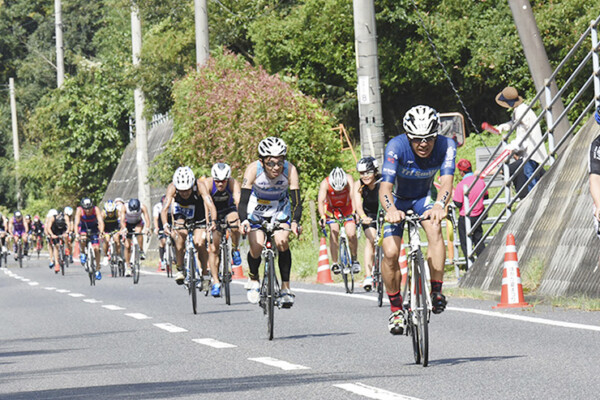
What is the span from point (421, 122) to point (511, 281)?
574 cm

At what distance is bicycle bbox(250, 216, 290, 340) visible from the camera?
43.2 feet

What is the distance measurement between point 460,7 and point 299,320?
78.4 feet

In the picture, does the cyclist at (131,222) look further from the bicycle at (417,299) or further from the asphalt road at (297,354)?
the bicycle at (417,299)

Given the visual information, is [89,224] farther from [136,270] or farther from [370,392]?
[370,392]

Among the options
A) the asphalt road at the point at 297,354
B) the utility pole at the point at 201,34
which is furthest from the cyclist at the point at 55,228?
the asphalt road at the point at 297,354

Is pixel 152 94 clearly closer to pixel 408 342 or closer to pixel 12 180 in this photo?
pixel 408 342

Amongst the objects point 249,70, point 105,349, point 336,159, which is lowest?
point 105,349

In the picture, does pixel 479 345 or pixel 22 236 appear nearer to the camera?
pixel 479 345

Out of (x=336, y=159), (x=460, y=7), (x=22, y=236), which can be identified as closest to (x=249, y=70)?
(x=336, y=159)

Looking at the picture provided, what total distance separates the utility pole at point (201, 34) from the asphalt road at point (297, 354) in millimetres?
16817

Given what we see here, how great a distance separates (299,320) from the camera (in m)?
15.5

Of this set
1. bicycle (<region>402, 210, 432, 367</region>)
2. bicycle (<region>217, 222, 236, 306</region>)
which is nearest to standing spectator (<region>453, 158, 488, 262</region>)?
bicycle (<region>217, 222, 236, 306</region>)

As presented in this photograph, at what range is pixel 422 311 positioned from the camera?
10031mm

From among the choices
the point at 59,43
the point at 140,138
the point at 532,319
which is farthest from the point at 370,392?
the point at 59,43
